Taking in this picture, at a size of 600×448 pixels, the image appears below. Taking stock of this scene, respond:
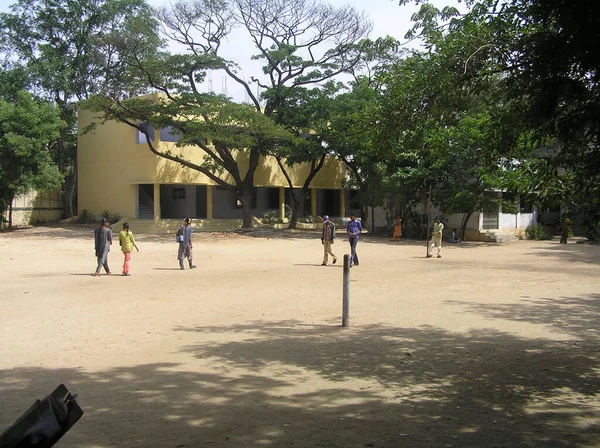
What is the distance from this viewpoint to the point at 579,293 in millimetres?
13133

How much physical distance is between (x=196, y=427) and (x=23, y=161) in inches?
1237

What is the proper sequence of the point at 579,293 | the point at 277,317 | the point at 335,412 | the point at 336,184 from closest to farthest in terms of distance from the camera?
the point at 335,412, the point at 277,317, the point at 579,293, the point at 336,184

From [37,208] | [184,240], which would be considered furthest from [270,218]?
[184,240]

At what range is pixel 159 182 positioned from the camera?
35188 mm

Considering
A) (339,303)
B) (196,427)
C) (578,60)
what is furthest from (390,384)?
(339,303)

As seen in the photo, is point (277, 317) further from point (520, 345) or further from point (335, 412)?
point (335, 412)

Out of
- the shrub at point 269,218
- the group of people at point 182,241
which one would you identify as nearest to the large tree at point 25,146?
the shrub at point 269,218

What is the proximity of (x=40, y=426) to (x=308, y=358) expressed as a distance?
4933mm

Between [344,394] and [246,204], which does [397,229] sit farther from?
[344,394]

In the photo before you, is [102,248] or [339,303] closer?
[339,303]

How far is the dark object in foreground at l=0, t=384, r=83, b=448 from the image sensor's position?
2.72 meters

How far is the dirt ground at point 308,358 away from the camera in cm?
495

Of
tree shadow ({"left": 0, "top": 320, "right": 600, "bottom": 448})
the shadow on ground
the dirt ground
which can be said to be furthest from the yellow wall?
tree shadow ({"left": 0, "top": 320, "right": 600, "bottom": 448})

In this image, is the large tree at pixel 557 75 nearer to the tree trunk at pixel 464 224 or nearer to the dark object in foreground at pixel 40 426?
the dark object in foreground at pixel 40 426
